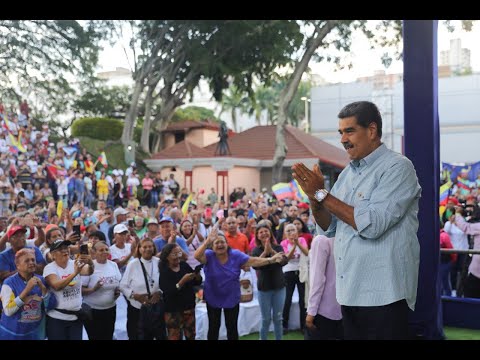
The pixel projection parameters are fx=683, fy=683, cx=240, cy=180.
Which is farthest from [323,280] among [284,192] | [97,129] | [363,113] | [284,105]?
[97,129]

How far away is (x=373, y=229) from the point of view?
259 cm

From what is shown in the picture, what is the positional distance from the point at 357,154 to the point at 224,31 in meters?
32.6

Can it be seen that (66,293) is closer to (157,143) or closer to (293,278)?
(293,278)

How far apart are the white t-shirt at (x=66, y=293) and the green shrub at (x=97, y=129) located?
3336cm

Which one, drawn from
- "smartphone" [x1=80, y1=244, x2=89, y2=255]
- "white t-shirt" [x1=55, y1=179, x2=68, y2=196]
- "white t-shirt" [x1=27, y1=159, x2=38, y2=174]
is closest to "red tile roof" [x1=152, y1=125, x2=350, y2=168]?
"white t-shirt" [x1=27, y1=159, x2=38, y2=174]

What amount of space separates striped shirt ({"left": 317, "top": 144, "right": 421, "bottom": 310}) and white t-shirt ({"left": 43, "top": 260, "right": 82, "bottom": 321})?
3.77 meters

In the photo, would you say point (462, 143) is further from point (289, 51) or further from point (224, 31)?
point (224, 31)

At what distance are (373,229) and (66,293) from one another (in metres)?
4.04

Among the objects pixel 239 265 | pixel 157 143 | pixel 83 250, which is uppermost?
pixel 157 143

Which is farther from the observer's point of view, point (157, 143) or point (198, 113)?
point (198, 113)

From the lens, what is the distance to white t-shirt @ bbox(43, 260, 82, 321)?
593 cm

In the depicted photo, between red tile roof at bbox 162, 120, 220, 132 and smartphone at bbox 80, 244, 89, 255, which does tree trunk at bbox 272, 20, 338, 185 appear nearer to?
red tile roof at bbox 162, 120, 220, 132
